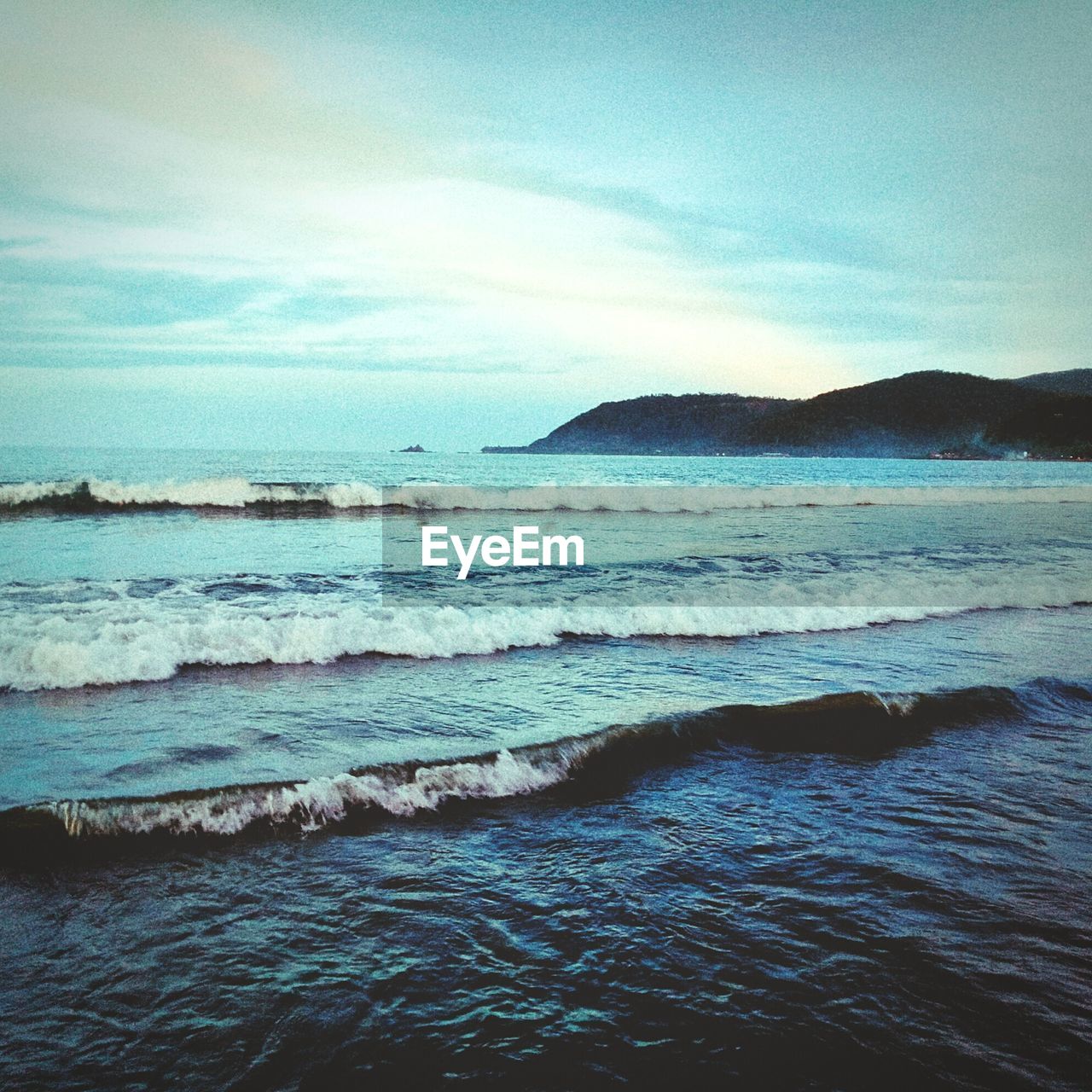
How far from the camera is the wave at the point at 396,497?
2484 cm

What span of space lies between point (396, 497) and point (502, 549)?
39.7ft

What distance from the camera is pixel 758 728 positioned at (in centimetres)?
630

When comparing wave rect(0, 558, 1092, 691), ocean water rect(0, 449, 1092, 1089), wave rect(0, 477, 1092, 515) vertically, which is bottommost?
ocean water rect(0, 449, 1092, 1089)

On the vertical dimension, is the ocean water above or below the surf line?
below

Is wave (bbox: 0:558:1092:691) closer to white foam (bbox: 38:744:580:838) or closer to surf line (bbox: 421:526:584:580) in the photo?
white foam (bbox: 38:744:580:838)

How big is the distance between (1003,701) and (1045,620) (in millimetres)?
5328

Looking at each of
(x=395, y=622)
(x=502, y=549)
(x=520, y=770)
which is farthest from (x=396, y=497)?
(x=520, y=770)

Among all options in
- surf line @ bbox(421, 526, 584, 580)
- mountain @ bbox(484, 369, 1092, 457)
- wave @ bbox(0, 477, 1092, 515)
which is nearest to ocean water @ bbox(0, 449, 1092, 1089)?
surf line @ bbox(421, 526, 584, 580)

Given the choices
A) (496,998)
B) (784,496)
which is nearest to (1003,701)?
(496,998)

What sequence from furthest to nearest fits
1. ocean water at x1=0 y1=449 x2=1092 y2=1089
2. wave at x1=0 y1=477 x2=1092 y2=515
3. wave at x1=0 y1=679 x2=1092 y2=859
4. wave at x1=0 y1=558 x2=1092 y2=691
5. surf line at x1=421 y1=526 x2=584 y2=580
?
wave at x1=0 y1=477 x2=1092 y2=515 → surf line at x1=421 y1=526 x2=584 y2=580 → wave at x1=0 y1=558 x2=1092 y2=691 → wave at x1=0 y1=679 x2=1092 y2=859 → ocean water at x1=0 y1=449 x2=1092 y2=1089

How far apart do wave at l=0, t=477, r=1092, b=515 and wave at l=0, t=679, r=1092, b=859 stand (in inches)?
865

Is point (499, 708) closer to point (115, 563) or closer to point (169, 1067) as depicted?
point (169, 1067)

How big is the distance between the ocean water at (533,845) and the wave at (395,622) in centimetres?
6

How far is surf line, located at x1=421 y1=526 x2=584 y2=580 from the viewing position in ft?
50.7
